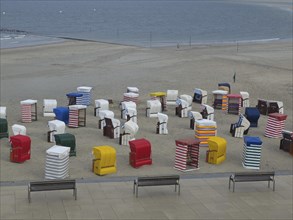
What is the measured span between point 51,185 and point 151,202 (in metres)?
2.74

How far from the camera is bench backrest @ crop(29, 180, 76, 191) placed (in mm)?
13945

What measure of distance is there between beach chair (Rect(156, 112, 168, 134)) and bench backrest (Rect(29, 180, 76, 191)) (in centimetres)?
834

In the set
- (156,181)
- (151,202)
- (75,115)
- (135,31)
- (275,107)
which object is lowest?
(151,202)

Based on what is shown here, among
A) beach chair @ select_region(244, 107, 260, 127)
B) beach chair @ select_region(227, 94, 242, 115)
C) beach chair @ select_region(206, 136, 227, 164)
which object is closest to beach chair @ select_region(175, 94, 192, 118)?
beach chair @ select_region(227, 94, 242, 115)

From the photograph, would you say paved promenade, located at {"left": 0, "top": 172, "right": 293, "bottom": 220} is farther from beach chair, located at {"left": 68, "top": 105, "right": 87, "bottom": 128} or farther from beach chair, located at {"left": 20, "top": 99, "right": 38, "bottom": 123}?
beach chair, located at {"left": 20, "top": 99, "right": 38, "bottom": 123}

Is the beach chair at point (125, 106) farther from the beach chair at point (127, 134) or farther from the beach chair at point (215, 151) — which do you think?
the beach chair at point (215, 151)

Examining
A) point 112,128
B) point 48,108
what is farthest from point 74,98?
point 112,128

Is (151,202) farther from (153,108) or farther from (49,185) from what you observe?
(153,108)

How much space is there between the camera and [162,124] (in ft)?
72.3

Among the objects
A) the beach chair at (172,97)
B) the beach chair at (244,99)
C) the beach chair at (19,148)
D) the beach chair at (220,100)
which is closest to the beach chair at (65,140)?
the beach chair at (19,148)

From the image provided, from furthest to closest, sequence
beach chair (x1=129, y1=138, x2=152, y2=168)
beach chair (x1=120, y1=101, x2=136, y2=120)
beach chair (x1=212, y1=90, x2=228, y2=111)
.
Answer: beach chair (x1=212, y1=90, x2=228, y2=111) → beach chair (x1=120, y1=101, x2=136, y2=120) → beach chair (x1=129, y1=138, x2=152, y2=168)

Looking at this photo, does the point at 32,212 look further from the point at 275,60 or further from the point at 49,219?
the point at 275,60

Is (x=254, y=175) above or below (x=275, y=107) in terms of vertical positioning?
below

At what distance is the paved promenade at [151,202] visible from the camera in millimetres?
13539
